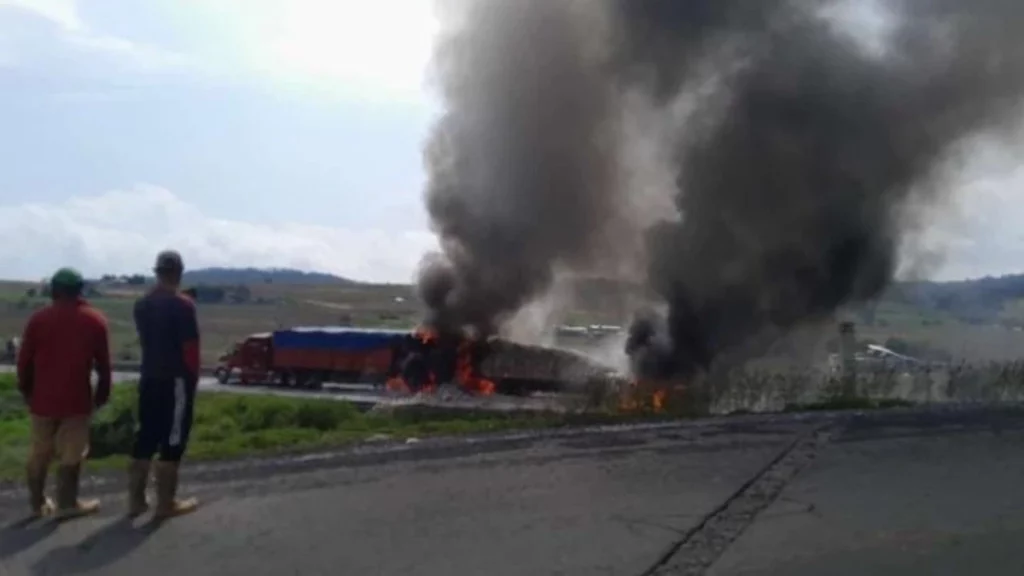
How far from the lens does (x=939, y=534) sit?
8.25m

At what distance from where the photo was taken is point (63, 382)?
909 cm

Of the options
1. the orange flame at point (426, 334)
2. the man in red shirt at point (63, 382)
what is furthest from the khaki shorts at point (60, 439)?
the orange flame at point (426, 334)

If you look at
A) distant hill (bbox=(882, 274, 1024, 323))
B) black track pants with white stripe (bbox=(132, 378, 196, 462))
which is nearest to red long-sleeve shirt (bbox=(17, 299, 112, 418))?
black track pants with white stripe (bbox=(132, 378, 196, 462))

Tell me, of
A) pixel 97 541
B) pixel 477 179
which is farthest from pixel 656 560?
pixel 477 179

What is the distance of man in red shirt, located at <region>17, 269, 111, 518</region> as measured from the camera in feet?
29.8

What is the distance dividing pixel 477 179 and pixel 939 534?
1137 inches

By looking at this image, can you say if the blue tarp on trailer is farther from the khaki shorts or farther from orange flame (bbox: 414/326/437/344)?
the khaki shorts

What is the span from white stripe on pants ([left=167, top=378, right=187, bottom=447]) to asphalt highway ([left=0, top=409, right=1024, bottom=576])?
54 cm

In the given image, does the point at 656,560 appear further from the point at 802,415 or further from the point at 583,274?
the point at 583,274

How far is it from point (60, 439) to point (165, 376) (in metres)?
0.92

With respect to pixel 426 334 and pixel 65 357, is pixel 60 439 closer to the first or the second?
pixel 65 357

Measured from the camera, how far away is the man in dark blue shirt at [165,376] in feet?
29.3

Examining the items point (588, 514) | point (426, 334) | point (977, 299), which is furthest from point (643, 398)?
point (977, 299)

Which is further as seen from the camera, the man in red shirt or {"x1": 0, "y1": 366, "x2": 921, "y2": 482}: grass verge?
{"x1": 0, "y1": 366, "x2": 921, "y2": 482}: grass verge
